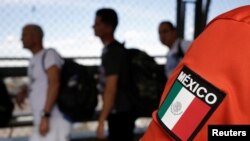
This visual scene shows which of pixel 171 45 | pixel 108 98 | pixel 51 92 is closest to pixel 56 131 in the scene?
pixel 51 92

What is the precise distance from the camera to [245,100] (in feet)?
1.76

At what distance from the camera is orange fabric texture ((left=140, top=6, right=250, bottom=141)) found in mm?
535

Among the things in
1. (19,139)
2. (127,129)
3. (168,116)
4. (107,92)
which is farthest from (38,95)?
(168,116)

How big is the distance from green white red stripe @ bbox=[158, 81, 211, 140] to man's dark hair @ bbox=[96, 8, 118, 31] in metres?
2.47

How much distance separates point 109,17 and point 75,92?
0.55 m

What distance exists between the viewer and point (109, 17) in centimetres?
305

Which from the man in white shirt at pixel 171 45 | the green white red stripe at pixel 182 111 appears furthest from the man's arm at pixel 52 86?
the green white red stripe at pixel 182 111

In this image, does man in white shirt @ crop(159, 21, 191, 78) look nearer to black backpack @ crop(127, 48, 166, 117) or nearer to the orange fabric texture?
black backpack @ crop(127, 48, 166, 117)

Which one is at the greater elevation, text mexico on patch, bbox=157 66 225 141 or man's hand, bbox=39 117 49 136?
text mexico on patch, bbox=157 66 225 141

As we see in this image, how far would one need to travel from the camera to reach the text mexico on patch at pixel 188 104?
0.54 m

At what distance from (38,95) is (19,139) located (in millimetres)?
1577

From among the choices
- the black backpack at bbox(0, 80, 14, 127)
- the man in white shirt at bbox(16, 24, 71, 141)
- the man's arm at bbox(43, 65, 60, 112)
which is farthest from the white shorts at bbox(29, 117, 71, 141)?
the black backpack at bbox(0, 80, 14, 127)

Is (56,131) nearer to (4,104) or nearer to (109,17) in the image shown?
(4,104)

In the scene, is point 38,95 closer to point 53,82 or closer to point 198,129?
point 53,82
